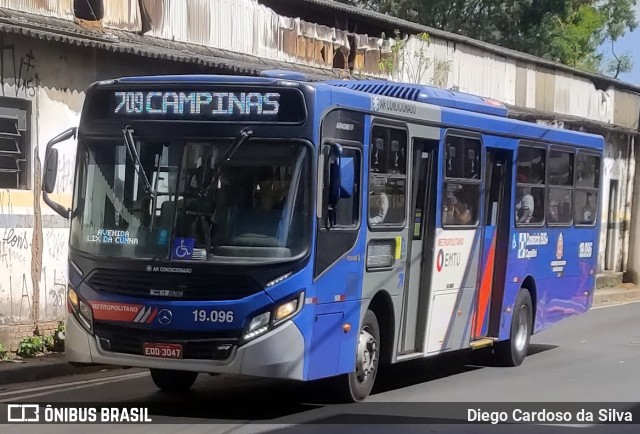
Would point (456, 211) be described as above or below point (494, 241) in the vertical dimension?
above

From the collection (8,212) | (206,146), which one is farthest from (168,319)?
(8,212)

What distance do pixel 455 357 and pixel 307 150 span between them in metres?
6.51

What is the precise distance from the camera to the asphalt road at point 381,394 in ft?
31.5

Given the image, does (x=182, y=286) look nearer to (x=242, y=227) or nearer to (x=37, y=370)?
(x=242, y=227)

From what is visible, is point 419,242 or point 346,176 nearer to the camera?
point 346,176

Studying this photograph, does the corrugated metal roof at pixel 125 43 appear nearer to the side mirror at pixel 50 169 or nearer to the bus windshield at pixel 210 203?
the bus windshield at pixel 210 203

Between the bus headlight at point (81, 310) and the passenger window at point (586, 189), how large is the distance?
860 centimetres

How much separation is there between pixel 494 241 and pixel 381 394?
3.16 m

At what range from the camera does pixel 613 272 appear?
1256 inches

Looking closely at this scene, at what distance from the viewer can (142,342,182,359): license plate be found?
31.0 feet

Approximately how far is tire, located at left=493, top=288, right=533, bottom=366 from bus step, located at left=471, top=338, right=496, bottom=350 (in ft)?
1.98

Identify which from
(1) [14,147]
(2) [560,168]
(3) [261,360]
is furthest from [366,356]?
(2) [560,168]

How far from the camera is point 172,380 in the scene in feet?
36.5

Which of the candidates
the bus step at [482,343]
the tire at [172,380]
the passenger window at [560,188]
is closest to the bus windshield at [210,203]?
the tire at [172,380]
